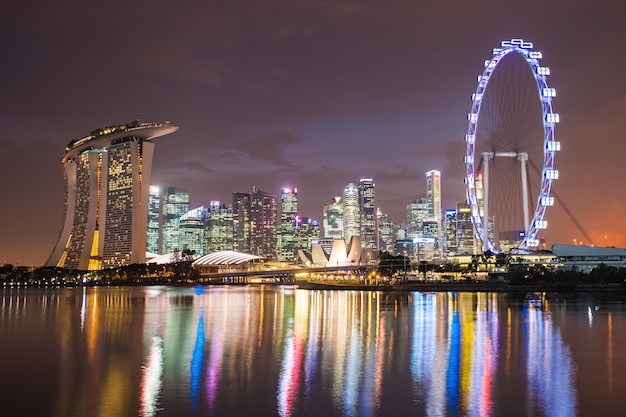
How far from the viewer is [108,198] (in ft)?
620

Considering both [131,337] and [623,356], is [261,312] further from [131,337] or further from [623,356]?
[623,356]

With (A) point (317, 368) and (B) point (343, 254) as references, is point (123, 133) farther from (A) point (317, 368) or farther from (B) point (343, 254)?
(A) point (317, 368)

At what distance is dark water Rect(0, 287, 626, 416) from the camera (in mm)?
18641

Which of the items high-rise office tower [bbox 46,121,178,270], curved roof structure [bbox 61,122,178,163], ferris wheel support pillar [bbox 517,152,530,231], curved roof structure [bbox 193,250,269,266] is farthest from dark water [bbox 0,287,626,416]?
curved roof structure [bbox 193,250,269,266]

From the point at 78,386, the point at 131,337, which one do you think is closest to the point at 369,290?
the point at 131,337

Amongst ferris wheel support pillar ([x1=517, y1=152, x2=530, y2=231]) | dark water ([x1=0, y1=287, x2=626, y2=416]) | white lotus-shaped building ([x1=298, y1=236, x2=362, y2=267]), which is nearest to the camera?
dark water ([x1=0, y1=287, x2=626, y2=416])

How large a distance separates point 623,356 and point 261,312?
3292 cm

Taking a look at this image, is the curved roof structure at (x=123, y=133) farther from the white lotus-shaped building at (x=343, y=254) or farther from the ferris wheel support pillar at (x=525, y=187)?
the ferris wheel support pillar at (x=525, y=187)

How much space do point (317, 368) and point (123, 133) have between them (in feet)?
555

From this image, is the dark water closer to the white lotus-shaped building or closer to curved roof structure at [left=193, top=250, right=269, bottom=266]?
the white lotus-shaped building

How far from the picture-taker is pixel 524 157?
8331 cm

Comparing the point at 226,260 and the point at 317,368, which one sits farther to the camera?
the point at 226,260

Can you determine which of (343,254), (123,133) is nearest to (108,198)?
(123,133)

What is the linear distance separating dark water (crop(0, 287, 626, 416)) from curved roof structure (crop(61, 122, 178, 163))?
14252cm
